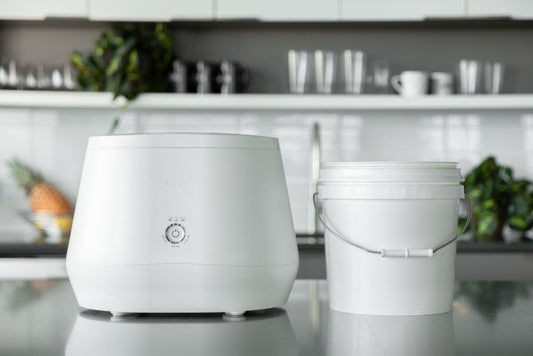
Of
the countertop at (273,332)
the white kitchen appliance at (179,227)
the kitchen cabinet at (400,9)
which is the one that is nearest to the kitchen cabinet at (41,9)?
the kitchen cabinet at (400,9)

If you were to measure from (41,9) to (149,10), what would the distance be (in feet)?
1.38

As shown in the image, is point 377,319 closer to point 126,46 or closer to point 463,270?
point 463,270

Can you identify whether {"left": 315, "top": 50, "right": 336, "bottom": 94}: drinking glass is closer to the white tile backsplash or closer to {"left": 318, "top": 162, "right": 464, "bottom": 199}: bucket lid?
the white tile backsplash

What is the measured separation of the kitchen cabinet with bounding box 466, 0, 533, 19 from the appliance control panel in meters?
2.33

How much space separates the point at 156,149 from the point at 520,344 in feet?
1.35

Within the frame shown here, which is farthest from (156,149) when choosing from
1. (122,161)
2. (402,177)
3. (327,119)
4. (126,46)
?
(327,119)

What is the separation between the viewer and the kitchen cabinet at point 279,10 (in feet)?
9.34

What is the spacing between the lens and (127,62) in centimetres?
282

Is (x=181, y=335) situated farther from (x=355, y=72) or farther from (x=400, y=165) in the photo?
(x=355, y=72)

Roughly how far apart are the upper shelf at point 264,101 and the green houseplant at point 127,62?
0.19 feet

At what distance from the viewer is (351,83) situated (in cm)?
286


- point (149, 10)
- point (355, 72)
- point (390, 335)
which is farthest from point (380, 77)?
point (390, 335)

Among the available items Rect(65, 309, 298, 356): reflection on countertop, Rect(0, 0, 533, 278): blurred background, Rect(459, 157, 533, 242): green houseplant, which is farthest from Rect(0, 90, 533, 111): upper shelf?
Rect(65, 309, 298, 356): reflection on countertop

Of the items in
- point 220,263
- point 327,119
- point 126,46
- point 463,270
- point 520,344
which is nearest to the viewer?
point 520,344
